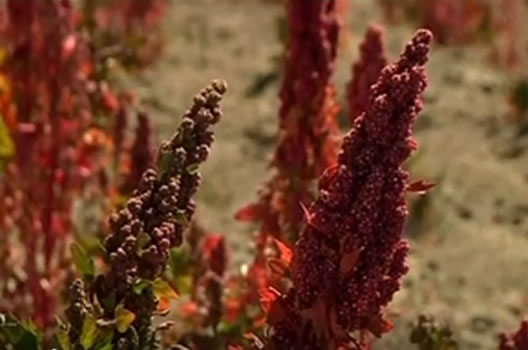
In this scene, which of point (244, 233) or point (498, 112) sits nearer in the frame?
point (244, 233)

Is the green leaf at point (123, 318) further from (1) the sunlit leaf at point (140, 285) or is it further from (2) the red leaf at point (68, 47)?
(2) the red leaf at point (68, 47)

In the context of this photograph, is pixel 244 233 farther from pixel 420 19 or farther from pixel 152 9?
pixel 420 19

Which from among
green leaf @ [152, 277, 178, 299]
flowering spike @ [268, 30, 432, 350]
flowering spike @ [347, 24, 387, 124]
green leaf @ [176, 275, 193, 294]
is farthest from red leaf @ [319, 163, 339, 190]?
green leaf @ [176, 275, 193, 294]

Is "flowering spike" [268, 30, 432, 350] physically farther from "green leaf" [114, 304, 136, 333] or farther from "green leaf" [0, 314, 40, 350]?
"green leaf" [0, 314, 40, 350]

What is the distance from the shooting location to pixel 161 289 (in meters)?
1.68

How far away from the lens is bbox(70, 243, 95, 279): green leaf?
1.77 meters

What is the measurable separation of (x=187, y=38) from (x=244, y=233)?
7.01 ft

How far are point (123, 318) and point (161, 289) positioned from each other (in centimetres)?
8

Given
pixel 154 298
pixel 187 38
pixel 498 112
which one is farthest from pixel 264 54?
pixel 154 298

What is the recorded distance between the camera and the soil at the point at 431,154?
11.7 feet

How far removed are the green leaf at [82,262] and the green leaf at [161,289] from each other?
0.13 meters

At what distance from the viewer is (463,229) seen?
4.03 m

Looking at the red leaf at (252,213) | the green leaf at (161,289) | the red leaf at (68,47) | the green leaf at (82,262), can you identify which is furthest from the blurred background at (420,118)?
the green leaf at (161,289)

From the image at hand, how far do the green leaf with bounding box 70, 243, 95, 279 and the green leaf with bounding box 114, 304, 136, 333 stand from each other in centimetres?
16
